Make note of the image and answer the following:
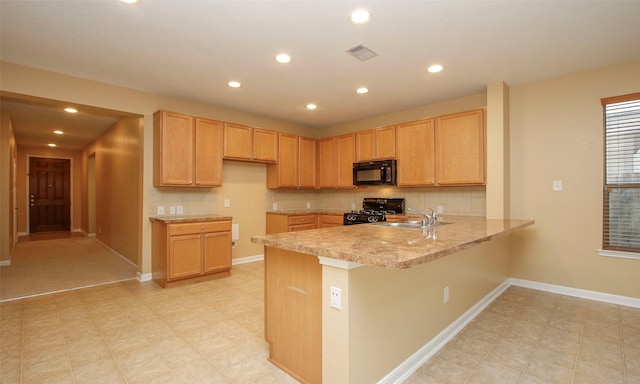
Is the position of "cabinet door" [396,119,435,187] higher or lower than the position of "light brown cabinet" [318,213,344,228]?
higher

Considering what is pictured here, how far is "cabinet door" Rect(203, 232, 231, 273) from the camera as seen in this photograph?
13.5ft

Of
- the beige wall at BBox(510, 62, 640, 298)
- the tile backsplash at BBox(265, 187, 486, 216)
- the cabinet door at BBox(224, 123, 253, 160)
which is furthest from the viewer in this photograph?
the cabinet door at BBox(224, 123, 253, 160)

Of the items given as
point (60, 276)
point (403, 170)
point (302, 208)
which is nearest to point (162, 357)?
point (60, 276)

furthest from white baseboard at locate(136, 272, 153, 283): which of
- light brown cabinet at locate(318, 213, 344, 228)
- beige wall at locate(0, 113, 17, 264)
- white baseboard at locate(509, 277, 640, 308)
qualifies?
white baseboard at locate(509, 277, 640, 308)

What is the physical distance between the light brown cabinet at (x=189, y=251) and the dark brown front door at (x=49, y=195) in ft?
23.6

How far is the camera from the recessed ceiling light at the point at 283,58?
3023 mm

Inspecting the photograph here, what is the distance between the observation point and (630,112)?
3203 mm

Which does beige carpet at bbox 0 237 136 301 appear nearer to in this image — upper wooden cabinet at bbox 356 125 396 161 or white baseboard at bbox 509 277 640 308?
upper wooden cabinet at bbox 356 125 396 161

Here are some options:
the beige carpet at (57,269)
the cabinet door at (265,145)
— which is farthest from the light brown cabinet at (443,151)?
the beige carpet at (57,269)

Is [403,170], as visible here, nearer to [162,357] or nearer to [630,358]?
[630,358]

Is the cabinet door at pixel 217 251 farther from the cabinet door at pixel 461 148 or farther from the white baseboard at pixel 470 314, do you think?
the cabinet door at pixel 461 148

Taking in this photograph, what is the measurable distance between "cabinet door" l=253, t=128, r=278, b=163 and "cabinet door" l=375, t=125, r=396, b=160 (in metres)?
1.76

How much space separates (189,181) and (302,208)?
8.17ft

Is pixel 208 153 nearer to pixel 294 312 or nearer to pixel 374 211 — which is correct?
pixel 374 211
